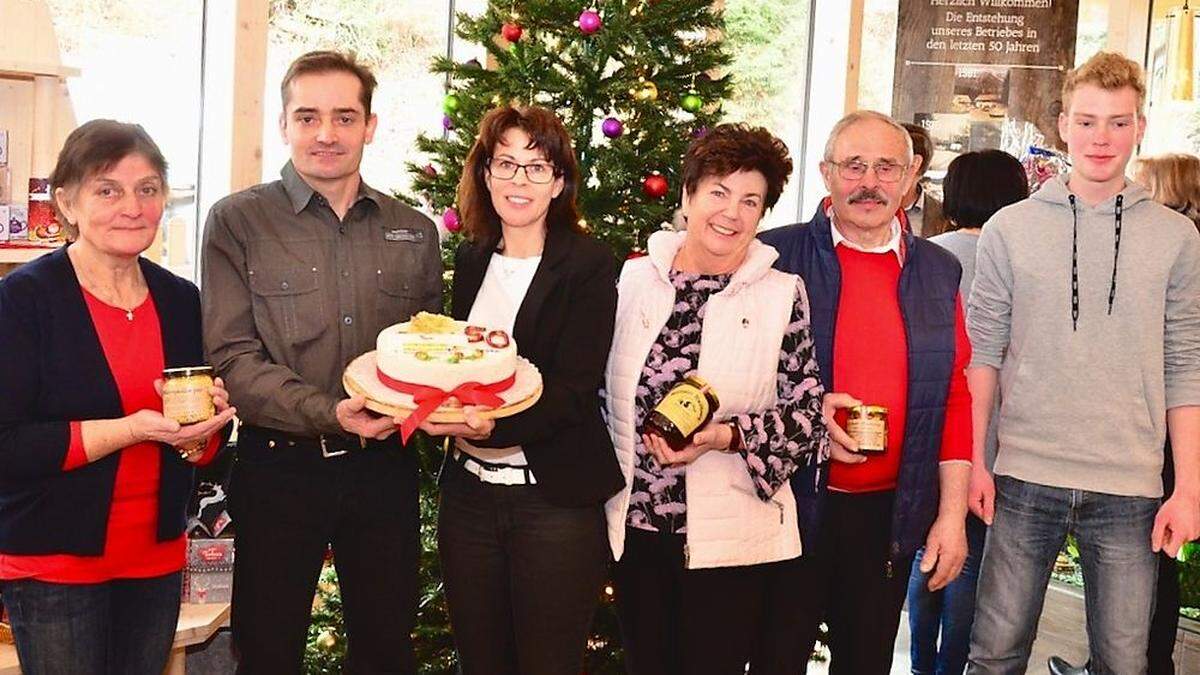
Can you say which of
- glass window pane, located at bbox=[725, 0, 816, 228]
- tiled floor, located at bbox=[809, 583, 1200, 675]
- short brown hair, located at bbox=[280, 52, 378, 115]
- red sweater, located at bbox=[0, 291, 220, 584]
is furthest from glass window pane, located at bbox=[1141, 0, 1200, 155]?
red sweater, located at bbox=[0, 291, 220, 584]

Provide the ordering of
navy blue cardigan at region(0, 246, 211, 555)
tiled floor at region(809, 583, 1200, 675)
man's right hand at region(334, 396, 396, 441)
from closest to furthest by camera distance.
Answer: navy blue cardigan at region(0, 246, 211, 555), man's right hand at region(334, 396, 396, 441), tiled floor at region(809, 583, 1200, 675)

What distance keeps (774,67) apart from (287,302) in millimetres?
3734

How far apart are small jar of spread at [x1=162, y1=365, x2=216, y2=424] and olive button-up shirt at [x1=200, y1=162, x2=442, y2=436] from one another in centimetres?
14

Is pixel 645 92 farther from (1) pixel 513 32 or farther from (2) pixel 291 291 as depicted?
(2) pixel 291 291

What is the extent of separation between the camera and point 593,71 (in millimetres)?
3162

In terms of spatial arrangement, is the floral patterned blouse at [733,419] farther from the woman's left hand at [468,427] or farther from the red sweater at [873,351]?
the woman's left hand at [468,427]

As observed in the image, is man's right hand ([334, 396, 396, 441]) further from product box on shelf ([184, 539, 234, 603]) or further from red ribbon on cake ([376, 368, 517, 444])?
product box on shelf ([184, 539, 234, 603])

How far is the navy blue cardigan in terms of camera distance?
2137 millimetres

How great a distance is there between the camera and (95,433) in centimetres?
215

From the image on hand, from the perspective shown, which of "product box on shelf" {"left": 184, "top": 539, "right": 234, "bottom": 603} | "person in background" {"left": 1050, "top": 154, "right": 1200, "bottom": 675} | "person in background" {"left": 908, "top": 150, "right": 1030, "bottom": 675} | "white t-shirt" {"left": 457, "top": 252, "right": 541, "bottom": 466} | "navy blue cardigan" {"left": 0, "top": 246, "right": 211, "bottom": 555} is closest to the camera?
"navy blue cardigan" {"left": 0, "top": 246, "right": 211, "bottom": 555}

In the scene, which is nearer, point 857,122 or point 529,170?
point 529,170

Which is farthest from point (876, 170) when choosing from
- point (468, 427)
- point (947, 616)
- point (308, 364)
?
point (947, 616)

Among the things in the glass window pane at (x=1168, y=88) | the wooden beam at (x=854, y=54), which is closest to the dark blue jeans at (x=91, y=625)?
the wooden beam at (x=854, y=54)

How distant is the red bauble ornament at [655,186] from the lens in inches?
123
